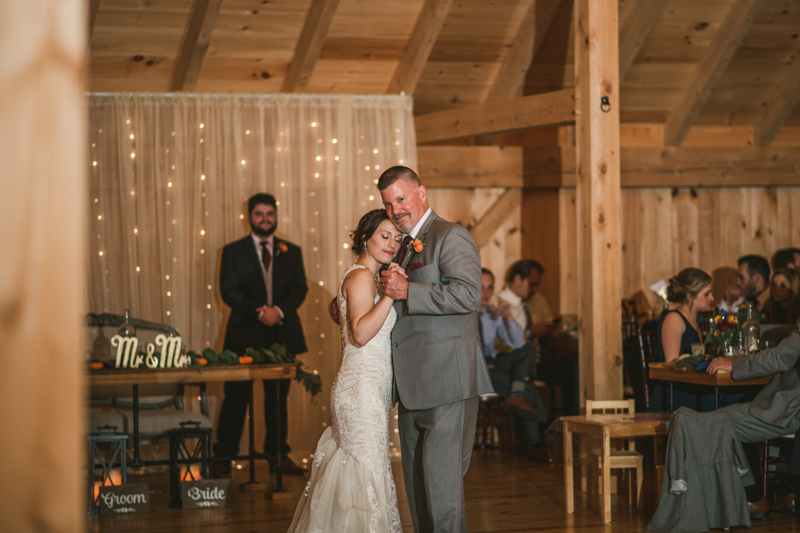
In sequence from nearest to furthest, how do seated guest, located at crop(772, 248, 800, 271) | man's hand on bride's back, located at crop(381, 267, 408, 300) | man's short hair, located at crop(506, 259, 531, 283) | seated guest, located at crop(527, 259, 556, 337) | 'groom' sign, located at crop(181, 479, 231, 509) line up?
man's hand on bride's back, located at crop(381, 267, 408, 300) < 'groom' sign, located at crop(181, 479, 231, 509) < seated guest, located at crop(772, 248, 800, 271) < man's short hair, located at crop(506, 259, 531, 283) < seated guest, located at crop(527, 259, 556, 337)

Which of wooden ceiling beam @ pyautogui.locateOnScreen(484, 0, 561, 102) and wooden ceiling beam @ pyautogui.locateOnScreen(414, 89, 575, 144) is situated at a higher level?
wooden ceiling beam @ pyautogui.locateOnScreen(484, 0, 561, 102)

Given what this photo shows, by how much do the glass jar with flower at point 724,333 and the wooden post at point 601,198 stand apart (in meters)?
0.59

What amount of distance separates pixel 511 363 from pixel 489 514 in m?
2.37

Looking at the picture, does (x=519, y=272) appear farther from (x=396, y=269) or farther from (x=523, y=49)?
(x=396, y=269)

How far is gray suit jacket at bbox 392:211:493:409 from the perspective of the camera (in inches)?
126

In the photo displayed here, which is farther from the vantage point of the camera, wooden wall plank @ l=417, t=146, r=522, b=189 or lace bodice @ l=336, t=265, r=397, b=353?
wooden wall plank @ l=417, t=146, r=522, b=189

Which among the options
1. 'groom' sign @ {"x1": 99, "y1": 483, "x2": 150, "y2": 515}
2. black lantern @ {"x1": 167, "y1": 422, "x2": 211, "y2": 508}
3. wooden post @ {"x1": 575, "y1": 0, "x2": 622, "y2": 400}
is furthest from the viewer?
wooden post @ {"x1": 575, "y1": 0, "x2": 622, "y2": 400}

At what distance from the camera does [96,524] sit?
459 cm

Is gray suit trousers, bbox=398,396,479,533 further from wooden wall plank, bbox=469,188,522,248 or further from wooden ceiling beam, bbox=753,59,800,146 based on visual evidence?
wooden ceiling beam, bbox=753,59,800,146

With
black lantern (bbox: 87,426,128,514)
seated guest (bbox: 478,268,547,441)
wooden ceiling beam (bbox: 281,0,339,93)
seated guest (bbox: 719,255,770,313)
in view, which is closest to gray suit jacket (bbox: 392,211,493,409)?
black lantern (bbox: 87,426,128,514)

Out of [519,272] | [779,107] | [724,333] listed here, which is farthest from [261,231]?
[779,107]

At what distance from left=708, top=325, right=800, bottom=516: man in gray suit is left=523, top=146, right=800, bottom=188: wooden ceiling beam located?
420 cm

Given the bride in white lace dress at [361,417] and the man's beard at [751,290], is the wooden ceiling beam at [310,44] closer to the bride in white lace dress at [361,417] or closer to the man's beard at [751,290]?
the bride in white lace dress at [361,417]

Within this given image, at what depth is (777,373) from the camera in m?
4.34
